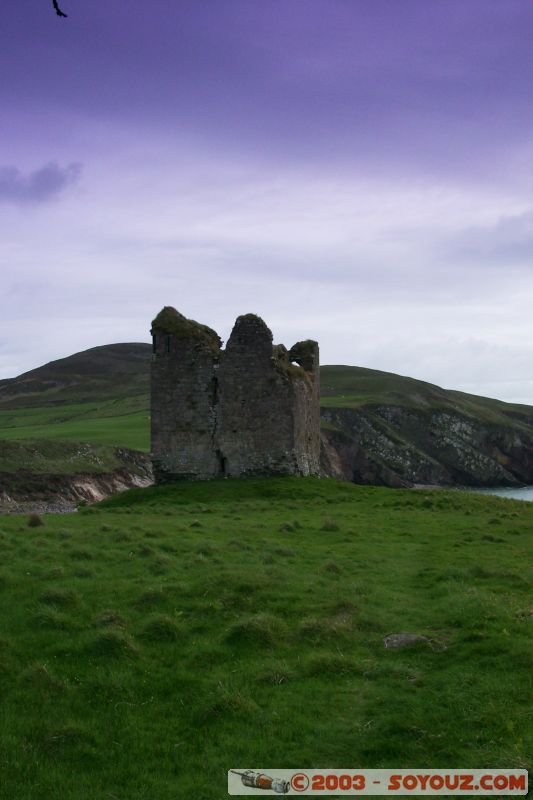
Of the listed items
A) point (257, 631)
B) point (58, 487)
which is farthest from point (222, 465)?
point (257, 631)

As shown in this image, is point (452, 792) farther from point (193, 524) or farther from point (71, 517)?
point (71, 517)

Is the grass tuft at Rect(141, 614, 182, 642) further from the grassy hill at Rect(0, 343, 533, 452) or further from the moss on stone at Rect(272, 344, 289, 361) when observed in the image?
the grassy hill at Rect(0, 343, 533, 452)

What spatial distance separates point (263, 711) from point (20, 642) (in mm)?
4472

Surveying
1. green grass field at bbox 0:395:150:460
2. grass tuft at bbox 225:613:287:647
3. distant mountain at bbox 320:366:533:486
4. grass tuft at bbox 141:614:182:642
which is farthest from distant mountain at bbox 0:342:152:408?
grass tuft at bbox 225:613:287:647

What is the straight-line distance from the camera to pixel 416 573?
18.5 m

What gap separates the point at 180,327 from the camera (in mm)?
39438

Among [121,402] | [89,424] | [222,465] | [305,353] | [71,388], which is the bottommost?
[222,465]

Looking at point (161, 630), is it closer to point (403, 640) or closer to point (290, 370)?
point (403, 640)

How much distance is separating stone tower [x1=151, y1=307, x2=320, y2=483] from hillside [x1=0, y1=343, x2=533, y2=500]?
22.8 m

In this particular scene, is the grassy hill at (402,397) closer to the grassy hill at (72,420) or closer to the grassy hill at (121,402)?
the grassy hill at (121,402)

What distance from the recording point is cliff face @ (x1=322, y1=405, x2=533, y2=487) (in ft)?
297

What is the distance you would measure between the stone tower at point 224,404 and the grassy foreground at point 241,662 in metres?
16.7

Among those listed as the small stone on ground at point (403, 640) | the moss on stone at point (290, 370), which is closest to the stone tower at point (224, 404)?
the moss on stone at point (290, 370)

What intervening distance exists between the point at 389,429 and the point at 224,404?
2743 inches
